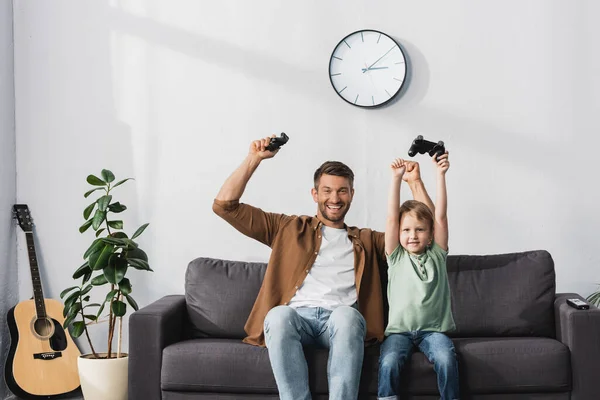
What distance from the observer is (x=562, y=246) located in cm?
364

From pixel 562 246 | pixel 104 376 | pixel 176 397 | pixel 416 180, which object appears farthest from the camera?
pixel 562 246

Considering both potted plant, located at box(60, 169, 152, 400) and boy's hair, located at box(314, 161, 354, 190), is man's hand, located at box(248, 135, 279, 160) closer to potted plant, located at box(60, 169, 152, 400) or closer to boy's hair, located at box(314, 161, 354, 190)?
boy's hair, located at box(314, 161, 354, 190)

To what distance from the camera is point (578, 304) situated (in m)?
2.81

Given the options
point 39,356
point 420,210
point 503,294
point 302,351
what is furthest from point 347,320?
point 39,356

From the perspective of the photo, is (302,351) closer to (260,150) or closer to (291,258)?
(291,258)

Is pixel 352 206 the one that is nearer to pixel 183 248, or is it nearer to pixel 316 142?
pixel 316 142

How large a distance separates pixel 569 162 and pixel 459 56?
2.54ft

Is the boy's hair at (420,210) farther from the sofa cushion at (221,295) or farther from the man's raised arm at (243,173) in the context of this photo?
the sofa cushion at (221,295)

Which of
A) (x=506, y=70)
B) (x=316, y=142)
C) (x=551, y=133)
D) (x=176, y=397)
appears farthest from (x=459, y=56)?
(x=176, y=397)

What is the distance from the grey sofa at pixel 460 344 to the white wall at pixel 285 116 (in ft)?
1.84

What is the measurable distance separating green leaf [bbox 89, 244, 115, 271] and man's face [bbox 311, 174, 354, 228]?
3.34 feet

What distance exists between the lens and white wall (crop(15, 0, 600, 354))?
3.65 m

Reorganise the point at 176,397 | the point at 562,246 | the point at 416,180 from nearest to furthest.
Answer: the point at 176,397, the point at 416,180, the point at 562,246

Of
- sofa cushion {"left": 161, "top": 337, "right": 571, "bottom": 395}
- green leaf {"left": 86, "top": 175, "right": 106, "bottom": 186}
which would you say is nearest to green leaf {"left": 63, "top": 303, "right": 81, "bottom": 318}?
green leaf {"left": 86, "top": 175, "right": 106, "bottom": 186}
